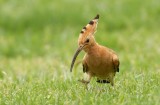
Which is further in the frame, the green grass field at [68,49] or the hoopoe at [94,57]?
the hoopoe at [94,57]

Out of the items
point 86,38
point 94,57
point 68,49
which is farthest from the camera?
point 68,49

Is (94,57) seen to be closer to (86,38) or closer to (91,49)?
(91,49)

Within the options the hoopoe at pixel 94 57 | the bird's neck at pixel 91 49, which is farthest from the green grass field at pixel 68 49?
the bird's neck at pixel 91 49

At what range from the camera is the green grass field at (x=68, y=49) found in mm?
7008

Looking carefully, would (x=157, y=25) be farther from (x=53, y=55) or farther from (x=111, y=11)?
(x=53, y=55)

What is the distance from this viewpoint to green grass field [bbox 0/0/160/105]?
7008 mm

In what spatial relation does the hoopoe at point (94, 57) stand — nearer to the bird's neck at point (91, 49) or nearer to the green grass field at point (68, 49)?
the bird's neck at point (91, 49)

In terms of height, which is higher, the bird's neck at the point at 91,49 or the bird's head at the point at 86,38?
the bird's head at the point at 86,38

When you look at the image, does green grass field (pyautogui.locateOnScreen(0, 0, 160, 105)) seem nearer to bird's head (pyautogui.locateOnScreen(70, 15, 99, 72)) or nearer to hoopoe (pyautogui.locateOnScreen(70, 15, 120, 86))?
hoopoe (pyautogui.locateOnScreen(70, 15, 120, 86))

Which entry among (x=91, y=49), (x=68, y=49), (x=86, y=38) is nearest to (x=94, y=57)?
(x=91, y=49)

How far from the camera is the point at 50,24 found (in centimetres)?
1598

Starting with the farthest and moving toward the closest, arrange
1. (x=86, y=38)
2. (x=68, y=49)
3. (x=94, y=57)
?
(x=68, y=49) < (x=94, y=57) < (x=86, y=38)

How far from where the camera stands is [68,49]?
13578 millimetres

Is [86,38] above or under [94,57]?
above
